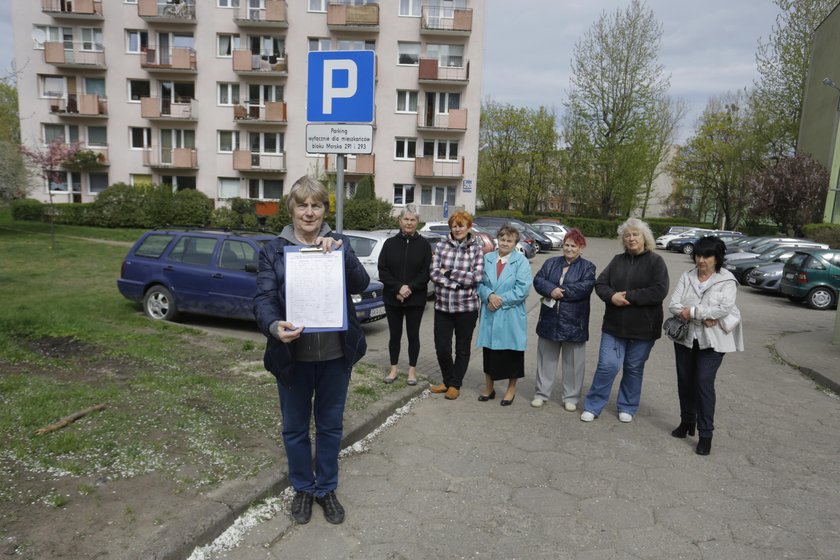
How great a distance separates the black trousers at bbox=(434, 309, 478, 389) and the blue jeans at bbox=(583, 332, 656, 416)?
1.32 metres

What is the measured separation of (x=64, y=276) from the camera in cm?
1413

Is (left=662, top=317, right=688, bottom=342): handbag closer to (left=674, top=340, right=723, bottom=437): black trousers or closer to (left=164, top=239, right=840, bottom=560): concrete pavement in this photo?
(left=674, top=340, right=723, bottom=437): black trousers

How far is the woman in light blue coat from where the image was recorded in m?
5.75

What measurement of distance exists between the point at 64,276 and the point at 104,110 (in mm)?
26672

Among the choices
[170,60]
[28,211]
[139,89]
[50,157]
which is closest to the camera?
[50,157]

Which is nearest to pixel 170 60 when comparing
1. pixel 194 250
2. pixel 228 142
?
pixel 228 142

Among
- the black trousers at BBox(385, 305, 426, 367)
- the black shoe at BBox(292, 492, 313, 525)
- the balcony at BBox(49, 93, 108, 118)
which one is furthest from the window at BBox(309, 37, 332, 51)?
the black shoe at BBox(292, 492, 313, 525)

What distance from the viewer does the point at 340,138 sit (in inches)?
235

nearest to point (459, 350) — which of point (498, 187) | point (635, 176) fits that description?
point (635, 176)

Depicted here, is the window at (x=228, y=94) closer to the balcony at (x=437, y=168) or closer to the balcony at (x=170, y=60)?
the balcony at (x=170, y=60)

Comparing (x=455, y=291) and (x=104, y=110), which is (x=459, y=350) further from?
(x=104, y=110)

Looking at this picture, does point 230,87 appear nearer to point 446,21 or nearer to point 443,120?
point 443,120

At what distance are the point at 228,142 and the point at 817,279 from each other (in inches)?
1290

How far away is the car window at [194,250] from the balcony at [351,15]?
2921 cm
